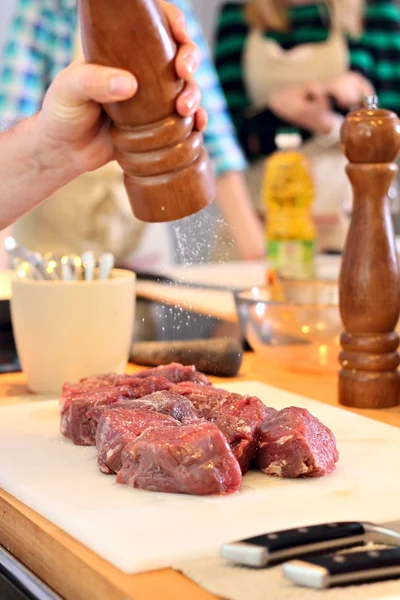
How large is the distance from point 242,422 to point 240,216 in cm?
231

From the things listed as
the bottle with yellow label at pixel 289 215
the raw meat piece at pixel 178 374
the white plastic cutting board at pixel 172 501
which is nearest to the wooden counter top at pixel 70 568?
the white plastic cutting board at pixel 172 501

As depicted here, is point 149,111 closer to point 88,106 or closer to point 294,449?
point 88,106

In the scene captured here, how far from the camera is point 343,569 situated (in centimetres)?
62

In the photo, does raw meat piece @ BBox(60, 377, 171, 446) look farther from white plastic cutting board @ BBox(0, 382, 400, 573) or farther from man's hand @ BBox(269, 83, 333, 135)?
man's hand @ BBox(269, 83, 333, 135)

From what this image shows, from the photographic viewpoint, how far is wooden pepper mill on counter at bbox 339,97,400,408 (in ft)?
3.87

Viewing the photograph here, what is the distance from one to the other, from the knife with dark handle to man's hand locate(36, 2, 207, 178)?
19.2 inches

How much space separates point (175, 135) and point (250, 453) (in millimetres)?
315

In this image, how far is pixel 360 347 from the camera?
1.19m

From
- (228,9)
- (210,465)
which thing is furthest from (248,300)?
(228,9)

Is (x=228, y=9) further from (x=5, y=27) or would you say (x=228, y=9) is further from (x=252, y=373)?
(x=252, y=373)

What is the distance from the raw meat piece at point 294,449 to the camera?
0.87 meters

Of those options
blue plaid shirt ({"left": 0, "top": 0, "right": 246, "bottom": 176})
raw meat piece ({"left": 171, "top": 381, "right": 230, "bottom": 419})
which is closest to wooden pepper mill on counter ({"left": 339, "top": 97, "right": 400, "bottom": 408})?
raw meat piece ({"left": 171, "top": 381, "right": 230, "bottom": 419})

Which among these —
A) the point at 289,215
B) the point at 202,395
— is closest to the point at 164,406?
the point at 202,395

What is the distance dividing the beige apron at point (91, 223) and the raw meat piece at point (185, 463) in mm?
1944
